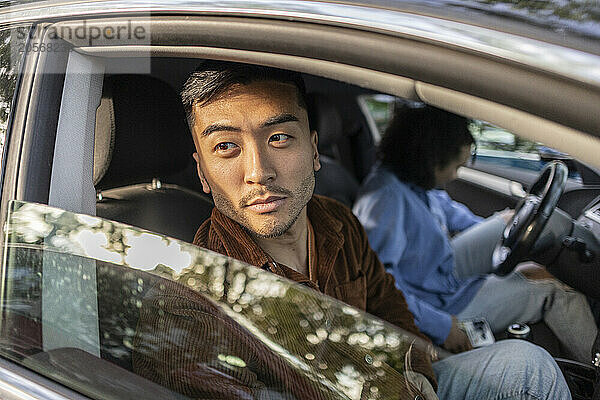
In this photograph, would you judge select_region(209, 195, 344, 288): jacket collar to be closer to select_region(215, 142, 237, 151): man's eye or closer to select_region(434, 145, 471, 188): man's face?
select_region(215, 142, 237, 151): man's eye

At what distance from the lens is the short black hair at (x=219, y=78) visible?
1.26 metres

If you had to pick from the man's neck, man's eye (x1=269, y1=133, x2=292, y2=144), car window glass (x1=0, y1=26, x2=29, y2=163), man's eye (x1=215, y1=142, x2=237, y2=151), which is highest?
car window glass (x1=0, y1=26, x2=29, y2=163)

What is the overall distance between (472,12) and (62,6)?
0.78 m

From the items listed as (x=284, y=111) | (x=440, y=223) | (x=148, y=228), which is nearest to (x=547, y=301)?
(x=440, y=223)

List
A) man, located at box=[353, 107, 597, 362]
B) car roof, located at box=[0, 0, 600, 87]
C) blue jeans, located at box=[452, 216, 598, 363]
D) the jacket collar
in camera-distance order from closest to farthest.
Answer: car roof, located at box=[0, 0, 600, 87] < the jacket collar < blue jeans, located at box=[452, 216, 598, 363] < man, located at box=[353, 107, 597, 362]

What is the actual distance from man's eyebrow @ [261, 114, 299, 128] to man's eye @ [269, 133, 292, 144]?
0.03 m

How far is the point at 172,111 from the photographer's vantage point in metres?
1.47

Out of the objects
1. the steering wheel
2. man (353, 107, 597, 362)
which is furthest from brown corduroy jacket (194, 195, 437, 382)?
the steering wheel

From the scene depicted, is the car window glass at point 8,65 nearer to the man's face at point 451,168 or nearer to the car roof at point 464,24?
the car roof at point 464,24

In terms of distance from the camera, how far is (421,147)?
2.88 m

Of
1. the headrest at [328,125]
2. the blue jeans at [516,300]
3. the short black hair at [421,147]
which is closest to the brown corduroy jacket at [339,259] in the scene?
the blue jeans at [516,300]

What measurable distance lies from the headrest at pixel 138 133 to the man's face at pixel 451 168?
1666 millimetres

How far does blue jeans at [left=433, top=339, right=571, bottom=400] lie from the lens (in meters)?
1.48

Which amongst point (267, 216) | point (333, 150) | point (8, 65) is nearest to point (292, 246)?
point (267, 216)
